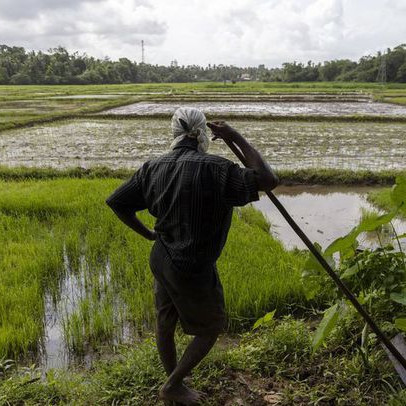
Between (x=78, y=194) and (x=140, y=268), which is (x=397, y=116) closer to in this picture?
(x=78, y=194)

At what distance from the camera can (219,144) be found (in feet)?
38.2

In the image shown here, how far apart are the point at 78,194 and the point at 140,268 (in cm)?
286

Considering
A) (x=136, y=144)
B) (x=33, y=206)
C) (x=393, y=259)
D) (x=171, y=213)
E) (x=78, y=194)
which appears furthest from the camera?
(x=136, y=144)

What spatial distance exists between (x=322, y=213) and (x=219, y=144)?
18.7ft

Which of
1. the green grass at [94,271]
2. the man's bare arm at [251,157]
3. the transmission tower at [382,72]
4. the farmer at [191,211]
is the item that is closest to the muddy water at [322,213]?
the green grass at [94,271]

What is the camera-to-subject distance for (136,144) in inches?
444

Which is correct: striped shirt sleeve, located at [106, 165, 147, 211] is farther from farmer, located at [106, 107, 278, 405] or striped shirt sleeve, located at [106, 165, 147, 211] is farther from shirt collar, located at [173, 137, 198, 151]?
shirt collar, located at [173, 137, 198, 151]

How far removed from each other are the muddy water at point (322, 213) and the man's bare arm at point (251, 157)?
3.65 metres

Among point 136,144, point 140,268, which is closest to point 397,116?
point 136,144

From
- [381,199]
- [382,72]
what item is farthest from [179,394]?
[382,72]

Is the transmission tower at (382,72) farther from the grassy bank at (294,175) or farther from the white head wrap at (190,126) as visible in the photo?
the white head wrap at (190,126)

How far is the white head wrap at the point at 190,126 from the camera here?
1.84 meters

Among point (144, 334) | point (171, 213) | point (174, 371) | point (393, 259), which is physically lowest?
point (144, 334)

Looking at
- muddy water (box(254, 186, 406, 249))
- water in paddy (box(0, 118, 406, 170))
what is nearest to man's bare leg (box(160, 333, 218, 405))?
muddy water (box(254, 186, 406, 249))
